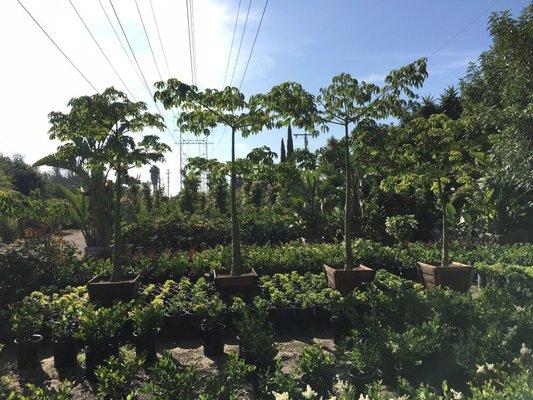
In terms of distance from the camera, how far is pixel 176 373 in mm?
3158

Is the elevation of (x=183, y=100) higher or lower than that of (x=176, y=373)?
higher

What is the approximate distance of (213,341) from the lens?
5.24 m

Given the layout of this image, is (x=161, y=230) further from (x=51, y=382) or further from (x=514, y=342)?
(x=514, y=342)

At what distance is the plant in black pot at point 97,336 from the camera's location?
456 cm

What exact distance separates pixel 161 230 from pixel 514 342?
33.1 ft

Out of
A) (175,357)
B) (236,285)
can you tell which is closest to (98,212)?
(236,285)

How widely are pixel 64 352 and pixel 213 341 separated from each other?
1.63 meters

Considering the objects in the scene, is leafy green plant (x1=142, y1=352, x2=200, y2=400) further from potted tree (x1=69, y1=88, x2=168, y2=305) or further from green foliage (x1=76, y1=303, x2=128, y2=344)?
potted tree (x1=69, y1=88, x2=168, y2=305)

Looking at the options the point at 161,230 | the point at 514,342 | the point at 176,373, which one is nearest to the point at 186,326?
the point at 176,373

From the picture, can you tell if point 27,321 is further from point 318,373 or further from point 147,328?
point 318,373

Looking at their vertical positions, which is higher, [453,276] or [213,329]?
[453,276]

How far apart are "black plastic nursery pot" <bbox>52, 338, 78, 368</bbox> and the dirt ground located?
82 mm

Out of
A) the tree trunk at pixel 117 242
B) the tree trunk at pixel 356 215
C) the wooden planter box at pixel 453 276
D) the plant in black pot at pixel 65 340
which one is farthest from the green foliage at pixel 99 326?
the tree trunk at pixel 356 215

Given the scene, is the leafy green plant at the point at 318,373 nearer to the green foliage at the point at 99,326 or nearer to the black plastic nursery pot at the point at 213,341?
the black plastic nursery pot at the point at 213,341
